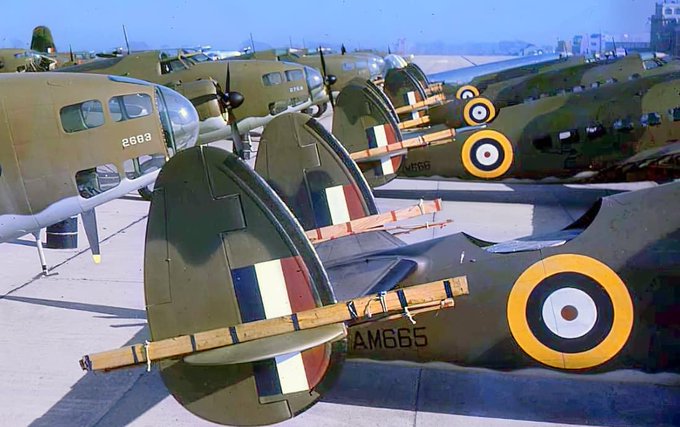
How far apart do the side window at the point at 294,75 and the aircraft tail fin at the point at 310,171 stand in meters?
12.7

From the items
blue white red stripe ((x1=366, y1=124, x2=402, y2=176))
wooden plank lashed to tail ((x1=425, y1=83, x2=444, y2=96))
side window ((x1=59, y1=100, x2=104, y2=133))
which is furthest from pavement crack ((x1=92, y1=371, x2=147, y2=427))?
wooden plank lashed to tail ((x1=425, y1=83, x2=444, y2=96))

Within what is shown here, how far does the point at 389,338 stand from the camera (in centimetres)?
546

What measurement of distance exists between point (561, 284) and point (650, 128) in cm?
770

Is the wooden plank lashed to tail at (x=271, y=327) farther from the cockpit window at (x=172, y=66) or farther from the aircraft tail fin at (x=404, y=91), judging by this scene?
the aircraft tail fin at (x=404, y=91)

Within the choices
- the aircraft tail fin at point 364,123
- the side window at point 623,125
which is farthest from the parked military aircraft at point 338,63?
the side window at point 623,125

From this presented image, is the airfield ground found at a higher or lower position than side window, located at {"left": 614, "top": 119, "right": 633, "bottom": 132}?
lower

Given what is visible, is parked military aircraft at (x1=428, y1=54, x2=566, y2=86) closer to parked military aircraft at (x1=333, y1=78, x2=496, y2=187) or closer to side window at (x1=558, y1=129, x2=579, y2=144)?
side window at (x1=558, y1=129, x2=579, y2=144)

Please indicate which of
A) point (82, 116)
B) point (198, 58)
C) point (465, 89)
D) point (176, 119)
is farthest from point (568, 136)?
point (465, 89)

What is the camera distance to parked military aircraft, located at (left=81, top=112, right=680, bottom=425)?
13.3 feet

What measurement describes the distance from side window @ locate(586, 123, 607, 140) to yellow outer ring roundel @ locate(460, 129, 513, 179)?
1.40 m

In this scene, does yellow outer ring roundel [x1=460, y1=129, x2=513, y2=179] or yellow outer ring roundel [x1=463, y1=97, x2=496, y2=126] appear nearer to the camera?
yellow outer ring roundel [x1=460, y1=129, x2=513, y2=179]

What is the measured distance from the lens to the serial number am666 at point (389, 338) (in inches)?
212

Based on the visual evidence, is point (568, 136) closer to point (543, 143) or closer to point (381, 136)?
point (543, 143)

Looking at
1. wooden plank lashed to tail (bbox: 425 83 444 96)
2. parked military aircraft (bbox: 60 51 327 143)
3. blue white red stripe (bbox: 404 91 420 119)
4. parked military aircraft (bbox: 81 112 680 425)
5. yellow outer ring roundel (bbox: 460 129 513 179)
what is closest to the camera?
parked military aircraft (bbox: 81 112 680 425)
